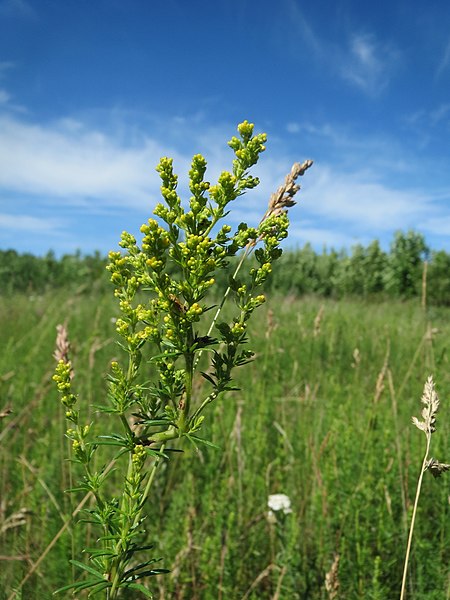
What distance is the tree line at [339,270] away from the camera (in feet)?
91.8

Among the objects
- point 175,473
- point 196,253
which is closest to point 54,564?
point 175,473

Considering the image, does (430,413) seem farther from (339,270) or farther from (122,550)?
(339,270)

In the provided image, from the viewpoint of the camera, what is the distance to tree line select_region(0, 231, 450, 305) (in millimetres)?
27969

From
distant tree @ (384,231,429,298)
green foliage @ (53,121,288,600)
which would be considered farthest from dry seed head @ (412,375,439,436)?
distant tree @ (384,231,429,298)

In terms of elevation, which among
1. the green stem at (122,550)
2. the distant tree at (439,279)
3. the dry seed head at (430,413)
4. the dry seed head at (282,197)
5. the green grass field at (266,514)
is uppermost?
the distant tree at (439,279)

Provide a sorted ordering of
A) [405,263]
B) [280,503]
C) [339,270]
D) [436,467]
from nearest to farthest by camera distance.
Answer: [436,467]
[280,503]
[405,263]
[339,270]

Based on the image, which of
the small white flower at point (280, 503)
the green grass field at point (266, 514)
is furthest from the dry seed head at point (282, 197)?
the small white flower at point (280, 503)

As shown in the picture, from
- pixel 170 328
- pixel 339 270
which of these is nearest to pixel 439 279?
pixel 339 270

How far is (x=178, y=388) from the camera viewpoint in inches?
41.5

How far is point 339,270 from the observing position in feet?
124

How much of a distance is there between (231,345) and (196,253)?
21 centimetres

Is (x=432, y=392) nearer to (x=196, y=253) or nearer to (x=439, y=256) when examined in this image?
(x=196, y=253)

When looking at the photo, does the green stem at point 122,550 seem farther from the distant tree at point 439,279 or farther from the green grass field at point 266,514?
the distant tree at point 439,279

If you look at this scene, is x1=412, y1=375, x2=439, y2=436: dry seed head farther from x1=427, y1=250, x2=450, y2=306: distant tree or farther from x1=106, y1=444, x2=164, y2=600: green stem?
x1=427, y1=250, x2=450, y2=306: distant tree
